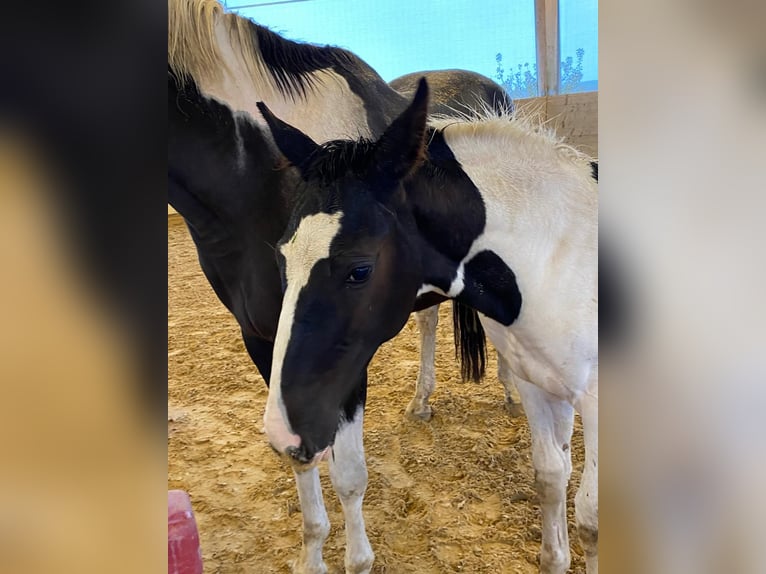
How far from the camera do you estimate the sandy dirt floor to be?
4.07 ft

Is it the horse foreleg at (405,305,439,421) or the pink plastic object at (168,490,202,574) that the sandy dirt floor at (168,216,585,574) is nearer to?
the horse foreleg at (405,305,439,421)

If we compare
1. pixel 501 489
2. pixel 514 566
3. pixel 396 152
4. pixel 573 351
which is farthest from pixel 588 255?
pixel 501 489

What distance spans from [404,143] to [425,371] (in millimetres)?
1243

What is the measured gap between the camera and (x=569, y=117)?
2.71ft

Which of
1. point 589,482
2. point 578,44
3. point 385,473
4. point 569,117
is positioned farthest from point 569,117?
point 385,473

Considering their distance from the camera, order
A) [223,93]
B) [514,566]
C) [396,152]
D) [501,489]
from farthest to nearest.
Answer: [501,489] < [514,566] < [223,93] < [396,152]

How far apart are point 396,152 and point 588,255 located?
1.02 feet

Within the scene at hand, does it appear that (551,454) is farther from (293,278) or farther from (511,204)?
(293,278)

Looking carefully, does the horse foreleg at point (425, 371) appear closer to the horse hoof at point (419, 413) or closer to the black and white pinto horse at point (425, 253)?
the horse hoof at point (419, 413)

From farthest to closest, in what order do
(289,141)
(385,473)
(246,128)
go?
(385,473), (246,128), (289,141)

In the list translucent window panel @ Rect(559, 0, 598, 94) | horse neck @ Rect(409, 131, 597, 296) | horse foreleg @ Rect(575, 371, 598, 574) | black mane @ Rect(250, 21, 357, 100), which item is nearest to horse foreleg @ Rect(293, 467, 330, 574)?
horse foreleg @ Rect(575, 371, 598, 574)

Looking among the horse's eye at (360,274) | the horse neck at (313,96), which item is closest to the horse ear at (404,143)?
the horse's eye at (360,274)
